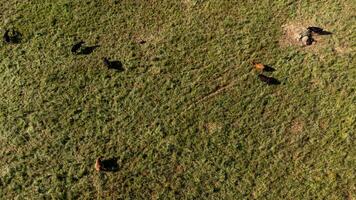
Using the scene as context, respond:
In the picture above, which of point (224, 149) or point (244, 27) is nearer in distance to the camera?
point (224, 149)

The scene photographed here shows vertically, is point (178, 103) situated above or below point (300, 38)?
below

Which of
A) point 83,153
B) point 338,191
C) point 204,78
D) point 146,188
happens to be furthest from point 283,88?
point 83,153

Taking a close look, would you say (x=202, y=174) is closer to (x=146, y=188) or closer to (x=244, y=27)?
(x=146, y=188)

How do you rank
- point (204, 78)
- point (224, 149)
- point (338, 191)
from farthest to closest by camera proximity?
point (204, 78) < point (224, 149) < point (338, 191)

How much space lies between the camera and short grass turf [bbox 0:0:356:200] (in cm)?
1069

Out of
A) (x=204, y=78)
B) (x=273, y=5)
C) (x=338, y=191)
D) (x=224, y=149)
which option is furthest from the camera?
(x=273, y=5)

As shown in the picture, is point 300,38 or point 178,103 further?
point 300,38

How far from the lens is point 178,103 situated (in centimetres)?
1160

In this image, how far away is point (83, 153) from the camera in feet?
36.5

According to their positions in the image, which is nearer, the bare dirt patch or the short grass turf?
the short grass turf

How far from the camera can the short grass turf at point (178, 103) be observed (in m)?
10.7

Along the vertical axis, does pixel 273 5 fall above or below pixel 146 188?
above

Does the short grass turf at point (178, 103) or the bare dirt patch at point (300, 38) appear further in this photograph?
the bare dirt patch at point (300, 38)

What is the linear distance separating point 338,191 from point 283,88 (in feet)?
8.60
